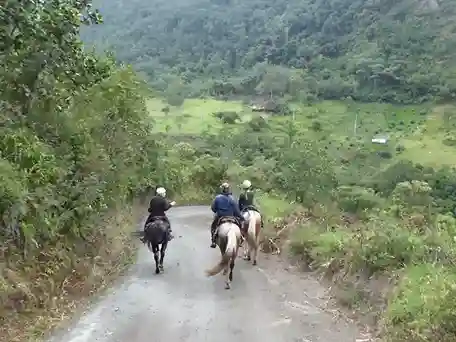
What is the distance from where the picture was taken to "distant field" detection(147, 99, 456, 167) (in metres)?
75.8

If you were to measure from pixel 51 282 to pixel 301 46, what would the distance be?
12422cm

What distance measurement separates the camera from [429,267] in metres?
9.71

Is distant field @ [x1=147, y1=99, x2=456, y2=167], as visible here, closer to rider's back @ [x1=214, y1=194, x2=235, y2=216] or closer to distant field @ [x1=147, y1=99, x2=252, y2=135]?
distant field @ [x1=147, y1=99, x2=252, y2=135]

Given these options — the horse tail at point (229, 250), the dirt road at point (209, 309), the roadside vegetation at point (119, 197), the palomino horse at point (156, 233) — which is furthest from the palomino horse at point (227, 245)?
the roadside vegetation at point (119, 197)

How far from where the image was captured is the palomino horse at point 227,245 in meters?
12.6

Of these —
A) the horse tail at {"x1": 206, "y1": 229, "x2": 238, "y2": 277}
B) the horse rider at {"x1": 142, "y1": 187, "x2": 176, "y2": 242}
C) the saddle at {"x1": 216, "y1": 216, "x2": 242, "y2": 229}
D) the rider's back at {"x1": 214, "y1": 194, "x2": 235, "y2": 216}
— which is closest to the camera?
the horse tail at {"x1": 206, "y1": 229, "x2": 238, "y2": 277}

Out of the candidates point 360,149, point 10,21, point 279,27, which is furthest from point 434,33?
point 10,21

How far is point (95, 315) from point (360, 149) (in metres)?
67.5

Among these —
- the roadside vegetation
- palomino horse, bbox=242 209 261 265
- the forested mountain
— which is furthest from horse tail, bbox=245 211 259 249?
the forested mountain

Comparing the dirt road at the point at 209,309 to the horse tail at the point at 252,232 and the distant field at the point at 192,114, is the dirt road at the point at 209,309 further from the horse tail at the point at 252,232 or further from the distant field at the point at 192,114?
the distant field at the point at 192,114

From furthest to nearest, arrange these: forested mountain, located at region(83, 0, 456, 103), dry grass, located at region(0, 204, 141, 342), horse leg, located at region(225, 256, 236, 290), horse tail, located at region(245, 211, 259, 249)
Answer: forested mountain, located at region(83, 0, 456, 103), horse tail, located at region(245, 211, 259, 249), horse leg, located at region(225, 256, 236, 290), dry grass, located at region(0, 204, 141, 342)

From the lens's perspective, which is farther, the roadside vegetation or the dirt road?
the dirt road

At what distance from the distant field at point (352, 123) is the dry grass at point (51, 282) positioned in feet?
187

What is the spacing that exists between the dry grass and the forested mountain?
241 ft
